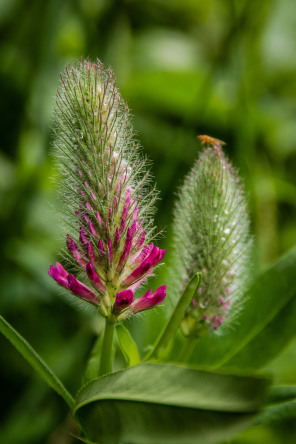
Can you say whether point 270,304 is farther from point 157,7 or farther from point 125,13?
point 157,7

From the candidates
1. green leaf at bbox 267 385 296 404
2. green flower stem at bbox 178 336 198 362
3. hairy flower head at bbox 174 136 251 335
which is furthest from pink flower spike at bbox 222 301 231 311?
green leaf at bbox 267 385 296 404

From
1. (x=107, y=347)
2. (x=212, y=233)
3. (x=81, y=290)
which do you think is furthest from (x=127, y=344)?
(x=212, y=233)

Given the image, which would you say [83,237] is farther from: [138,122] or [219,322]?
[138,122]

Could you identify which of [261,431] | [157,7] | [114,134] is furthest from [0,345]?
[157,7]

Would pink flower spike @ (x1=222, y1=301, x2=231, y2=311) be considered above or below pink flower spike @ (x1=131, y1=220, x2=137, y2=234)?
below

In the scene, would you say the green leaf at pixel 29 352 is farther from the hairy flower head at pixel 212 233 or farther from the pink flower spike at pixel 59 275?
the hairy flower head at pixel 212 233

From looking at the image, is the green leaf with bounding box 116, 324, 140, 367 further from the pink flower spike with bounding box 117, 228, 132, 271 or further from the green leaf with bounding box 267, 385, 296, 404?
the green leaf with bounding box 267, 385, 296, 404

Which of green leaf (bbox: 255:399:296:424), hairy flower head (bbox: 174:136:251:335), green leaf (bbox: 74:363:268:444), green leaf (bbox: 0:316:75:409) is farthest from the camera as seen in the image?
hairy flower head (bbox: 174:136:251:335)
